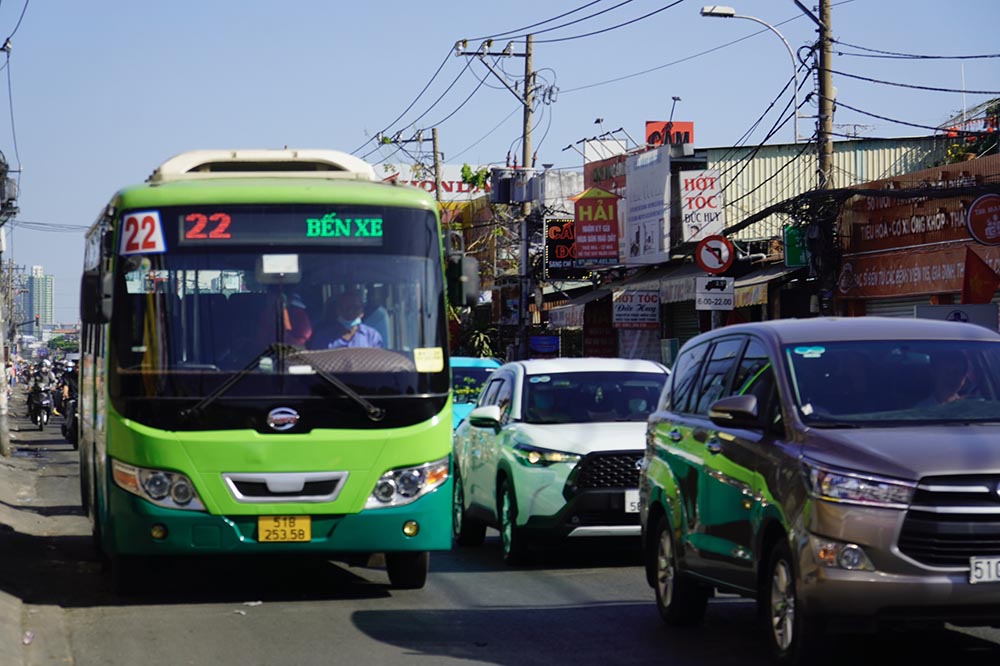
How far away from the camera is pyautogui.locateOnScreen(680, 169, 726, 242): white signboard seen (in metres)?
36.8

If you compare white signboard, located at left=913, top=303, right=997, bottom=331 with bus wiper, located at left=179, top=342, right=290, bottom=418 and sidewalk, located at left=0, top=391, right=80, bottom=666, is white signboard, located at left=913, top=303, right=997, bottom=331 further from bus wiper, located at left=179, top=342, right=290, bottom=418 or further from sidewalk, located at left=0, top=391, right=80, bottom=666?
sidewalk, located at left=0, top=391, right=80, bottom=666

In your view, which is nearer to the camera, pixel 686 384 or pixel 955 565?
pixel 955 565

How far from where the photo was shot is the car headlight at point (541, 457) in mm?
13134

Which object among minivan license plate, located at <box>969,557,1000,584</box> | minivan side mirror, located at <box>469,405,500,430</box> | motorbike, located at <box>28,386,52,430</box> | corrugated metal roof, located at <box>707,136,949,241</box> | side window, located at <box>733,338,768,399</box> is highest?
corrugated metal roof, located at <box>707,136,949,241</box>

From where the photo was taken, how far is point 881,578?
23.9 ft

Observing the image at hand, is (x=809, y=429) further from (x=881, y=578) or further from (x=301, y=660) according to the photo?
(x=301, y=660)

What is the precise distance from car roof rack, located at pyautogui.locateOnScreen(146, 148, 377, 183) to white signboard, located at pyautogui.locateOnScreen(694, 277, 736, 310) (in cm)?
1079

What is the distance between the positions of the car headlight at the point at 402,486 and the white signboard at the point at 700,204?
85.4 ft

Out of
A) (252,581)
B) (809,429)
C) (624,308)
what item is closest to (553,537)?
(252,581)

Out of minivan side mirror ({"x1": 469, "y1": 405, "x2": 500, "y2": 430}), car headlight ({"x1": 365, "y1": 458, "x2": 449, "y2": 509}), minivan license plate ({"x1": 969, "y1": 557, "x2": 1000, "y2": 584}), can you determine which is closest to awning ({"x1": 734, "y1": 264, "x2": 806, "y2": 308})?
minivan side mirror ({"x1": 469, "y1": 405, "x2": 500, "y2": 430})

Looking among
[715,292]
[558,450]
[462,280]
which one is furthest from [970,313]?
[462,280]

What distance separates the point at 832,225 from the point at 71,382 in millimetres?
15642

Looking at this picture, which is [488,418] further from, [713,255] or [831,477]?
[713,255]

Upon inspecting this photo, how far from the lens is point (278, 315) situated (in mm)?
11203
